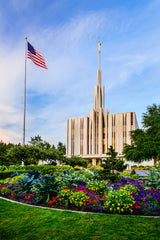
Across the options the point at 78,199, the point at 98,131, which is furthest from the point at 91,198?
the point at 98,131

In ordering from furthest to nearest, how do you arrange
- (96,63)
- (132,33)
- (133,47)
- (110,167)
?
1. (96,63)
2. (133,47)
3. (132,33)
4. (110,167)

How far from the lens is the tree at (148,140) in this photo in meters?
25.0

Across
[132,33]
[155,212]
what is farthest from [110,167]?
[132,33]

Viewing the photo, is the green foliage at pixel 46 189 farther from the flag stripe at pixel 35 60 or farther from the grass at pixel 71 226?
the flag stripe at pixel 35 60

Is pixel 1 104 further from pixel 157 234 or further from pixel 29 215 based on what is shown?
pixel 157 234

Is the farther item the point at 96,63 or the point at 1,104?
the point at 96,63

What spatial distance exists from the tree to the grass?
21344 millimetres

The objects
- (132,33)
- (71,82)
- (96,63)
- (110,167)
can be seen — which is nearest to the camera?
(110,167)

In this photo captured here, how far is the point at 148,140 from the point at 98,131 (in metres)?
32.2

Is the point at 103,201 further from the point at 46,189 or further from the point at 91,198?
the point at 46,189

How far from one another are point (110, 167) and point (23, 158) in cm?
1444

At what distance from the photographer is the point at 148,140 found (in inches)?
1013

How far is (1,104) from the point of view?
73.9 ft

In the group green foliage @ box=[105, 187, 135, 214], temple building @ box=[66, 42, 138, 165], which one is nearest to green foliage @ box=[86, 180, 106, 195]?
green foliage @ box=[105, 187, 135, 214]
